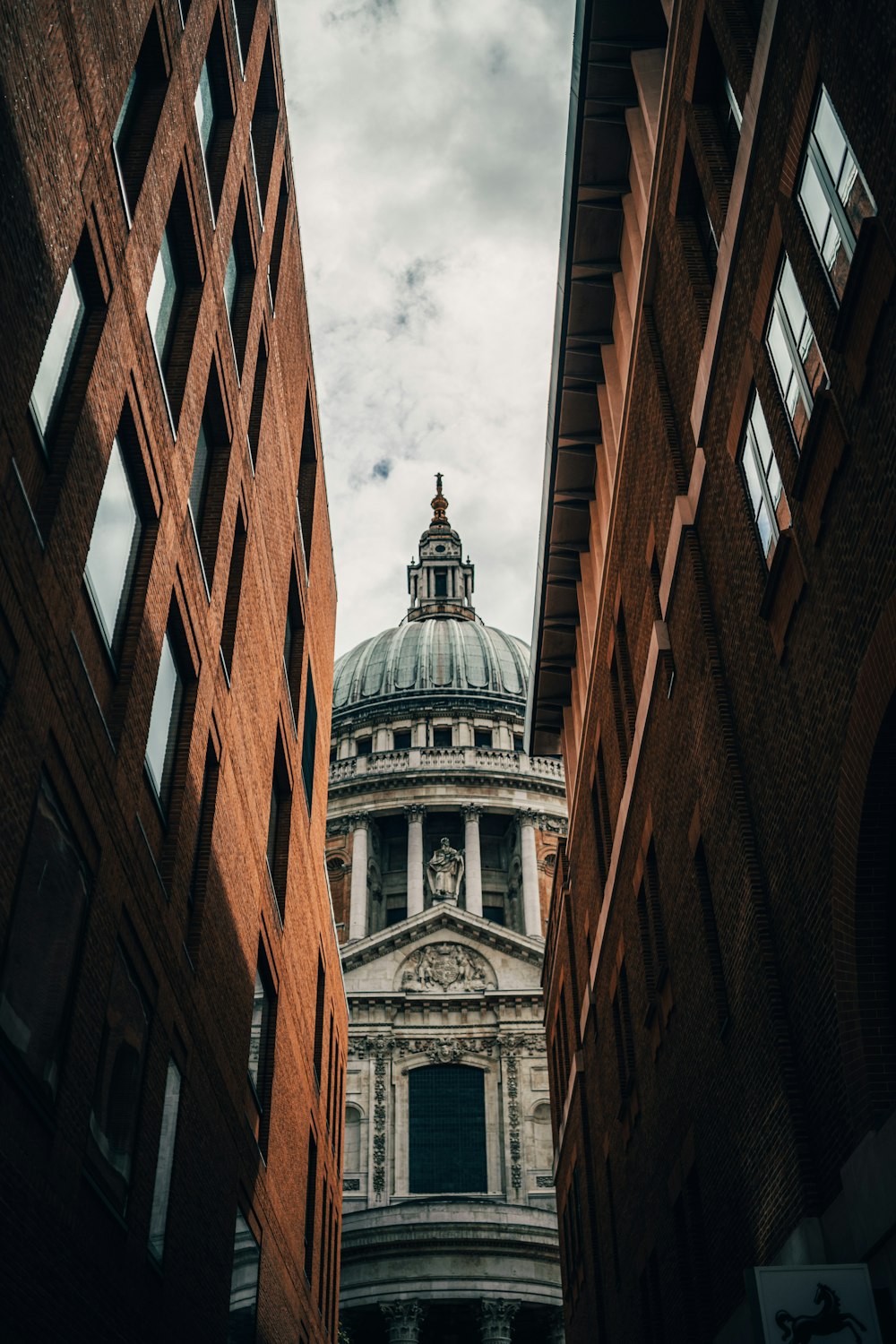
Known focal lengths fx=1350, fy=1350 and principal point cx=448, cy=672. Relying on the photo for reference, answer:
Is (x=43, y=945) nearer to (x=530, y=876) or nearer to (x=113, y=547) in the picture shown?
(x=113, y=547)

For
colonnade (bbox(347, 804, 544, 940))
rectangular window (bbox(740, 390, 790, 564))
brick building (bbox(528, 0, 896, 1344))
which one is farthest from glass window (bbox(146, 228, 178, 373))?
colonnade (bbox(347, 804, 544, 940))

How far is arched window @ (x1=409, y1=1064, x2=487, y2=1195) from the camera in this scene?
51688mm

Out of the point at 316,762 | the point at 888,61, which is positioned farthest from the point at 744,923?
the point at 316,762

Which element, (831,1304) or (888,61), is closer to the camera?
(888,61)

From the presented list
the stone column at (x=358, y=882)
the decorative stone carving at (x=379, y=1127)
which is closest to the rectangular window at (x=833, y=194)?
the decorative stone carving at (x=379, y=1127)

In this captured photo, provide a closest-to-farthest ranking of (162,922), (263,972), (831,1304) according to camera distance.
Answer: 1. (831,1304)
2. (162,922)
3. (263,972)

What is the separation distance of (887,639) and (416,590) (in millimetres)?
98202

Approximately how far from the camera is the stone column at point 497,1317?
45562 millimetres

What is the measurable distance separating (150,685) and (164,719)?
3.94 feet

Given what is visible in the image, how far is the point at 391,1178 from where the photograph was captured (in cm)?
5034

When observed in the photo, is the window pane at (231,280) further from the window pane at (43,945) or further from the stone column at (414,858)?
the stone column at (414,858)

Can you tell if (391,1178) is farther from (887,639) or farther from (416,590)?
(416,590)

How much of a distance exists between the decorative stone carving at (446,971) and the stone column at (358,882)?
608 inches

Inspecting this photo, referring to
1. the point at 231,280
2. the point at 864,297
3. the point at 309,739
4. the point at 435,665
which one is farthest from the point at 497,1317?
the point at 435,665
